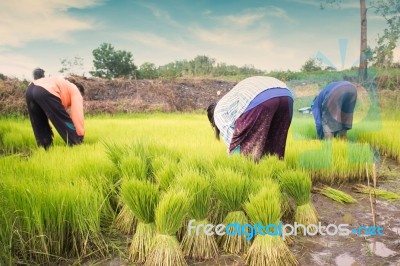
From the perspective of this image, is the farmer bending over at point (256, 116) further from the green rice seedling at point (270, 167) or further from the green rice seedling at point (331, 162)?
the green rice seedling at point (331, 162)

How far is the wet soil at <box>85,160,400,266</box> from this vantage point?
1.98 metres

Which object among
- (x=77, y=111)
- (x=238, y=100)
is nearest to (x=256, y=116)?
(x=238, y=100)

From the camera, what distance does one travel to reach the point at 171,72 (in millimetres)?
15688

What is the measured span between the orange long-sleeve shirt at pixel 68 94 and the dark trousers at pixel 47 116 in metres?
0.06

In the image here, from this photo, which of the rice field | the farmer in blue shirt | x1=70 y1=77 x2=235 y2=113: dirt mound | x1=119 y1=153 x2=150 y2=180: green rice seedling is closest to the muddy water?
the rice field

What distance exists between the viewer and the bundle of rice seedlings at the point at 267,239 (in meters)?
1.88

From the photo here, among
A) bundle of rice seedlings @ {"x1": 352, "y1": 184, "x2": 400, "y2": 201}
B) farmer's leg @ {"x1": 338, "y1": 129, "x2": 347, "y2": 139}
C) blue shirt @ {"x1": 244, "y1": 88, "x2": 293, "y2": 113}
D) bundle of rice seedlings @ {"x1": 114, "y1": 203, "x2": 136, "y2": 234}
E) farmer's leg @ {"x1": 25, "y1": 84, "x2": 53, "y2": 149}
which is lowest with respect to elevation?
bundle of rice seedlings @ {"x1": 352, "y1": 184, "x2": 400, "y2": 201}

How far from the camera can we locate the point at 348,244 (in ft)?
7.12

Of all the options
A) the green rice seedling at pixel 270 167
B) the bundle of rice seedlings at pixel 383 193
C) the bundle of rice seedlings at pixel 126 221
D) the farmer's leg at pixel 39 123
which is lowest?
the bundle of rice seedlings at pixel 383 193

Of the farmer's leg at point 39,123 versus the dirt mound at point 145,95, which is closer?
the farmer's leg at point 39,123

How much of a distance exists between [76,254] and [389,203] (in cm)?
247

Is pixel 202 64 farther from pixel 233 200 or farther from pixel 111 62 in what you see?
pixel 233 200

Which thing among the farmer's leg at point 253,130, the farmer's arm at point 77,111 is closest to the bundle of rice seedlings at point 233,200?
the farmer's leg at point 253,130

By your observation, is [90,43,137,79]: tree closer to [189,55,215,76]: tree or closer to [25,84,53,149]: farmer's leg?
[189,55,215,76]: tree
